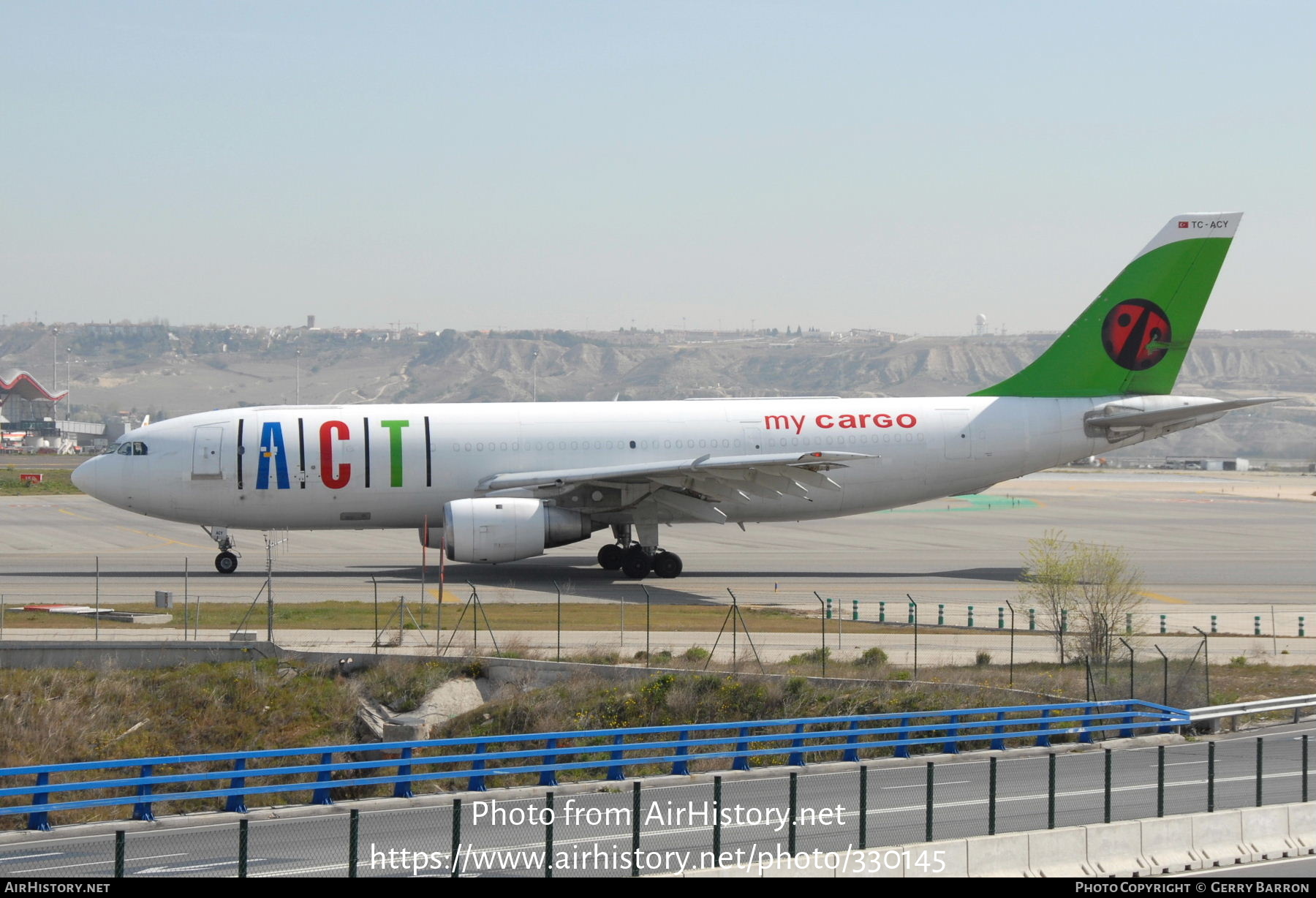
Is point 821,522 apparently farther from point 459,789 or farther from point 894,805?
point 894,805

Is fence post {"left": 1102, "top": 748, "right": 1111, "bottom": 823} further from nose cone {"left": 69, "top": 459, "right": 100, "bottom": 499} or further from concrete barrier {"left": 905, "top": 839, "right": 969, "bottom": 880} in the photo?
nose cone {"left": 69, "top": 459, "right": 100, "bottom": 499}

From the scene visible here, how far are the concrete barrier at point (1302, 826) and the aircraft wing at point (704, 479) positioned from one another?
22.0m

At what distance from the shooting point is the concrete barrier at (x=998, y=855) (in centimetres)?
1503

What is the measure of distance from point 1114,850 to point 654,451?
26840mm

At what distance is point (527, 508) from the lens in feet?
126

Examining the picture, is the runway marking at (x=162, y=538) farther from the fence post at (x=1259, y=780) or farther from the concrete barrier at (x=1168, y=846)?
the concrete barrier at (x=1168, y=846)

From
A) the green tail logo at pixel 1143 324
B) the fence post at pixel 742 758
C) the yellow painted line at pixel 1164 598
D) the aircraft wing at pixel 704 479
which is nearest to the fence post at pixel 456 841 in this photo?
the fence post at pixel 742 758

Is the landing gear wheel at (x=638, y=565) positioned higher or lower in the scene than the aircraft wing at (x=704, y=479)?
lower

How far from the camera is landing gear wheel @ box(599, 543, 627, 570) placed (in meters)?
41.9

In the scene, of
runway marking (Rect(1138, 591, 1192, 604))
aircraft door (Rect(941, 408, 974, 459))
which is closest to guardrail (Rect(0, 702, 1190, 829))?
runway marking (Rect(1138, 591, 1192, 604))

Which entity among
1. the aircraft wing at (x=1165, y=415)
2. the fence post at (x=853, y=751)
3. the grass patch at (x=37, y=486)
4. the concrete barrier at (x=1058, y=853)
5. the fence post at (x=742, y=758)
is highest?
the aircraft wing at (x=1165, y=415)

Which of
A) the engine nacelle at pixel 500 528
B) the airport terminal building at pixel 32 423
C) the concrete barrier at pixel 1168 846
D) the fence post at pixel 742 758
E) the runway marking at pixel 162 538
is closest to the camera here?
the concrete barrier at pixel 1168 846
